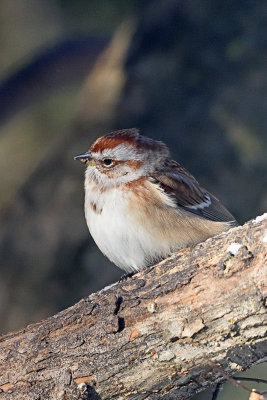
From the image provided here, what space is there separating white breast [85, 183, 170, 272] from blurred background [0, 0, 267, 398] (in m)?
1.30

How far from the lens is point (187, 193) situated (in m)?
4.00

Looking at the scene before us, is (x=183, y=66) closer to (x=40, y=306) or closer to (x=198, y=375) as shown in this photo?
(x=40, y=306)

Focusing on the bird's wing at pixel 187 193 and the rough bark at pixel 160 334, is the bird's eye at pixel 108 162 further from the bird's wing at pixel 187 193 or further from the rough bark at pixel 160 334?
the rough bark at pixel 160 334

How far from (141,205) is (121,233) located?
0.19 m

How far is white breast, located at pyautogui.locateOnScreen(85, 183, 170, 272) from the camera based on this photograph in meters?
3.63

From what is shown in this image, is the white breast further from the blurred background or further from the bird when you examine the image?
the blurred background

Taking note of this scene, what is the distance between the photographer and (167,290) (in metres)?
2.86

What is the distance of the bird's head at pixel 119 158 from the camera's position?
3869 millimetres

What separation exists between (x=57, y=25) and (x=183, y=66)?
1008 millimetres

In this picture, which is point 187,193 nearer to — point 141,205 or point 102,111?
point 141,205

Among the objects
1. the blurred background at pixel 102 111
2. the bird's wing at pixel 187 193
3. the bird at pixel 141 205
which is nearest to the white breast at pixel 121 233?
the bird at pixel 141 205

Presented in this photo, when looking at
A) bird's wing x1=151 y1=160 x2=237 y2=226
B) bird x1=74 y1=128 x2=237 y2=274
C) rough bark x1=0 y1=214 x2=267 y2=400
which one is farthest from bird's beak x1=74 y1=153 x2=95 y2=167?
rough bark x1=0 y1=214 x2=267 y2=400

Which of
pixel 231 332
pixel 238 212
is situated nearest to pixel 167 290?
pixel 231 332

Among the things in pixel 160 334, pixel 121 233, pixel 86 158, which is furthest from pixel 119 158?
pixel 160 334
